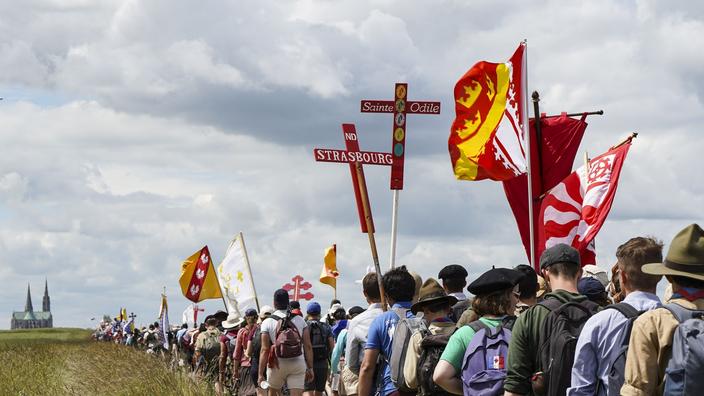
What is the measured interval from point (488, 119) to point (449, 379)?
24.6ft

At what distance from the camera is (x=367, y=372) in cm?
857

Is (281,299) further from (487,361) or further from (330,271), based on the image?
(330,271)

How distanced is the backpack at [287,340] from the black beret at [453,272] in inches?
206

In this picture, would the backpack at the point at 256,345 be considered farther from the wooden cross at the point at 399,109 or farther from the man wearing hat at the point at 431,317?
the man wearing hat at the point at 431,317

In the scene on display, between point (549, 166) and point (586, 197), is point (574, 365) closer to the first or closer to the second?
point (586, 197)

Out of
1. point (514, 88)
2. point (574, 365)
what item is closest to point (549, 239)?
point (514, 88)

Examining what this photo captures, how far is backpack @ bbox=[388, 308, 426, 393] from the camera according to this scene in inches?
310

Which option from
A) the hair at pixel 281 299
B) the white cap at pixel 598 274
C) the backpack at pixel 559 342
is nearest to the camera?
the backpack at pixel 559 342

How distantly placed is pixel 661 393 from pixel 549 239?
24.1ft

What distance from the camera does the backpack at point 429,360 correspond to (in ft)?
24.3

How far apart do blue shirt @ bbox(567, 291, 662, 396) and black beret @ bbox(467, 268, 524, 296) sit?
0.99 m

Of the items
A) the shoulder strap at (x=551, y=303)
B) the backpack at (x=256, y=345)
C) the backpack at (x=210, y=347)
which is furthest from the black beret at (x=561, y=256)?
the backpack at (x=210, y=347)

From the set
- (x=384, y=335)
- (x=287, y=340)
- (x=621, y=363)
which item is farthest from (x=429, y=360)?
(x=287, y=340)

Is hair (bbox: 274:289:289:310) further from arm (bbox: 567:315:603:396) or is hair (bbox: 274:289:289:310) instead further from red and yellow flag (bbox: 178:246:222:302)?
red and yellow flag (bbox: 178:246:222:302)
